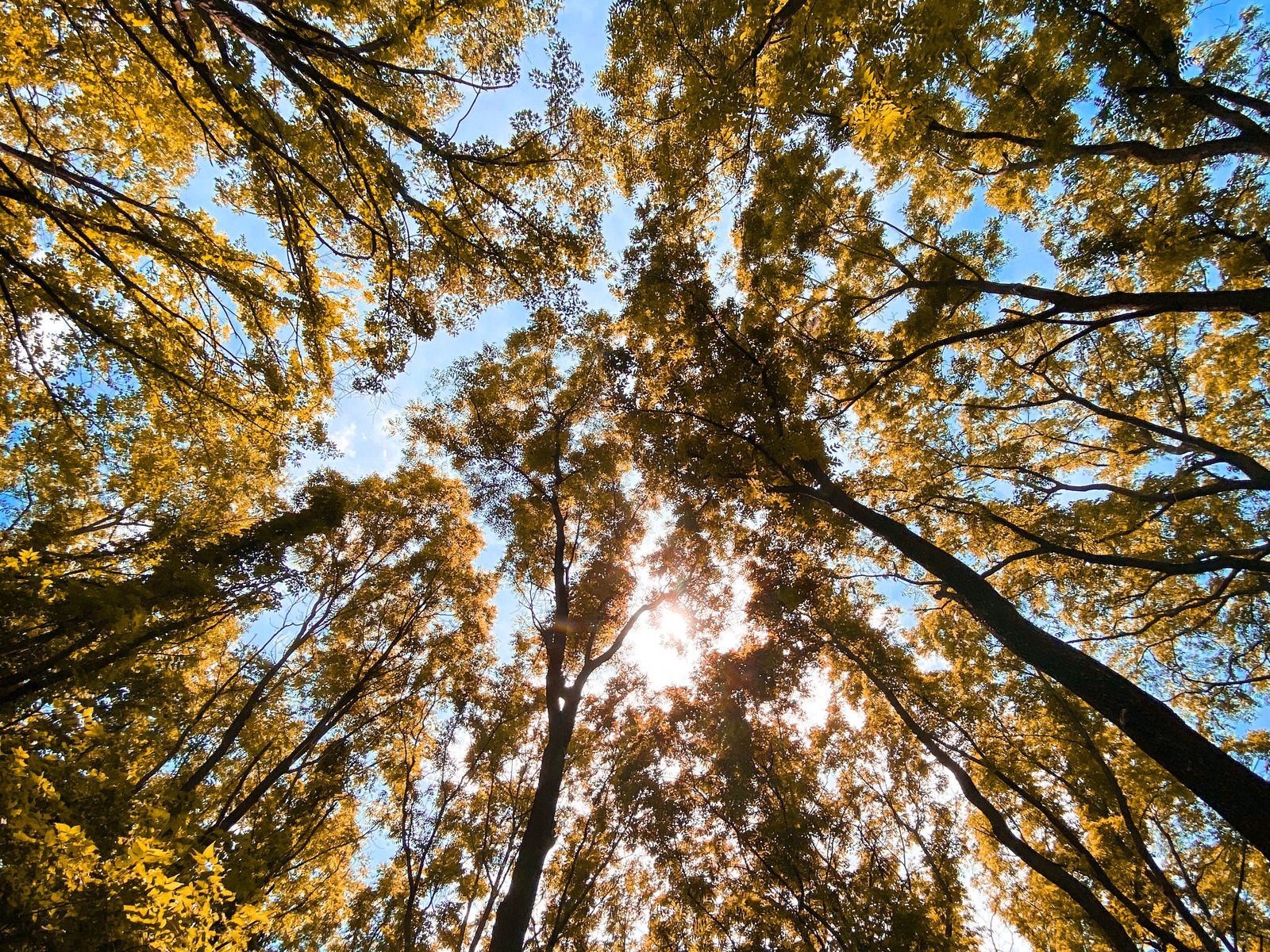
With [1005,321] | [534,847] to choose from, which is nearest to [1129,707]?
[1005,321]

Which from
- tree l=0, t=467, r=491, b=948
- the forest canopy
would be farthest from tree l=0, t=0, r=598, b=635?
tree l=0, t=467, r=491, b=948

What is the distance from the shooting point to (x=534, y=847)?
652 cm

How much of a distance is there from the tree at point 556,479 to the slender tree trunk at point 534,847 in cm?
138

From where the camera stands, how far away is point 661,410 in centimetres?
769

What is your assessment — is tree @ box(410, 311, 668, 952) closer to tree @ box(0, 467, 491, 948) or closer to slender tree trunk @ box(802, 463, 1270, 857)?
tree @ box(0, 467, 491, 948)

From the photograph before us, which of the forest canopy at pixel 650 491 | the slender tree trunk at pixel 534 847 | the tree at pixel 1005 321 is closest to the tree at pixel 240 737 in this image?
the forest canopy at pixel 650 491

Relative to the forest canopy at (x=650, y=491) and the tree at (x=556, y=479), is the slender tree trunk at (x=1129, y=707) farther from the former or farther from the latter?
the tree at (x=556, y=479)

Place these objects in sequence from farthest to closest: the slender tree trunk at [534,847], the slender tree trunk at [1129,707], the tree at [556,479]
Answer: the tree at [556,479]
the slender tree trunk at [534,847]
the slender tree trunk at [1129,707]

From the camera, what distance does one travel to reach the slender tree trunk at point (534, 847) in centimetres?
581

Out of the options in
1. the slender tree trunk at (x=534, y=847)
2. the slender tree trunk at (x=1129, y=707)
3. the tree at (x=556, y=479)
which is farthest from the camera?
the tree at (x=556, y=479)

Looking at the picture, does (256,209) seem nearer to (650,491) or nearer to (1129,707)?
(650,491)

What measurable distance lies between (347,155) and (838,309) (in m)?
6.59

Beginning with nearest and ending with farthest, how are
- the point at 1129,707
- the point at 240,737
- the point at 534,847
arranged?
the point at 1129,707 < the point at 534,847 < the point at 240,737

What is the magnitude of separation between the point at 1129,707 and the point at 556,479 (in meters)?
9.08
